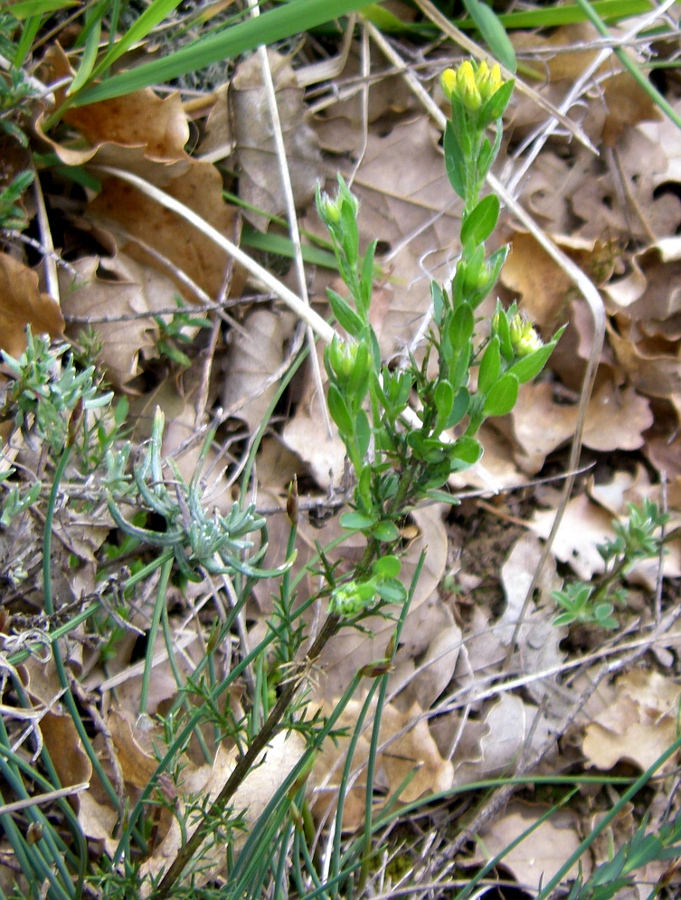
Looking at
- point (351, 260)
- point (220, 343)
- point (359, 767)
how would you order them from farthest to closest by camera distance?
1. point (220, 343)
2. point (359, 767)
3. point (351, 260)

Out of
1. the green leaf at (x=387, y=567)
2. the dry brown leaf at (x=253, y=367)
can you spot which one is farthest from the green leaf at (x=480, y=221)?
the dry brown leaf at (x=253, y=367)

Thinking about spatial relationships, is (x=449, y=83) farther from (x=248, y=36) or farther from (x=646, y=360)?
(x=646, y=360)

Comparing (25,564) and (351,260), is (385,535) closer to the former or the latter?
(351,260)

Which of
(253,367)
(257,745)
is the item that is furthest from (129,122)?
(257,745)

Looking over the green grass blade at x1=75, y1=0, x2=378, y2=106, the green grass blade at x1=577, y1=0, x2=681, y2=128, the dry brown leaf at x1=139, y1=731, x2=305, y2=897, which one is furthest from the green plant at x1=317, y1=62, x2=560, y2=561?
the green grass blade at x1=577, y1=0, x2=681, y2=128

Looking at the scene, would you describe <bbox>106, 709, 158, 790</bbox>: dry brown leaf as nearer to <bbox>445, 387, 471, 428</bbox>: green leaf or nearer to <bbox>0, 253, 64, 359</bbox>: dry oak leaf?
<bbox>0, 253, 64, 359</bbox>: dry oak leaf

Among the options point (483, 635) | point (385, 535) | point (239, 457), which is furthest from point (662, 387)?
point (385, 535)

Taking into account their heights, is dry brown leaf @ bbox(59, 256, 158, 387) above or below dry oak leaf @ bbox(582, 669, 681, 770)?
above
